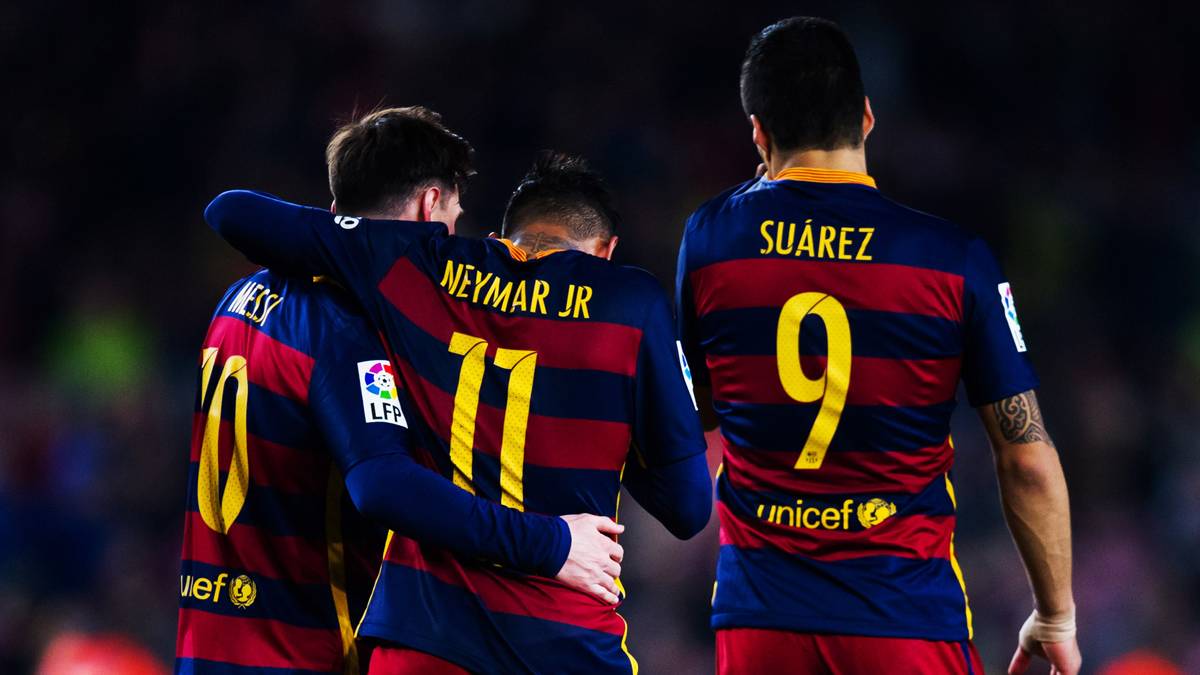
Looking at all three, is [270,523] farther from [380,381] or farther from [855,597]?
[855,597]


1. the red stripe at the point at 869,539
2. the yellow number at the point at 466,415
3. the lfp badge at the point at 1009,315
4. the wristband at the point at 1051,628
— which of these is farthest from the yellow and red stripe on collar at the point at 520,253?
the wristband at the point at 1051,628

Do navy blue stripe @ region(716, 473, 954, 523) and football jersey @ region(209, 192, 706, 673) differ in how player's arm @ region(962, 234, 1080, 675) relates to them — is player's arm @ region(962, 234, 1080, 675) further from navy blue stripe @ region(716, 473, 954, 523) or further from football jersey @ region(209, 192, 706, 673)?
football jersey @ region(209, 192, 706, 673)

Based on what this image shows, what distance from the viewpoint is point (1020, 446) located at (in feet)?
10.5

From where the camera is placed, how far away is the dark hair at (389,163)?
11.1 ft

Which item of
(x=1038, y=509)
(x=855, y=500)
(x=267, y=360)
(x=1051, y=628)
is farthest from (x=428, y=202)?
(x=1051, y=628)

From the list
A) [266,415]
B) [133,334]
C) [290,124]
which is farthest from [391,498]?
[290,124]

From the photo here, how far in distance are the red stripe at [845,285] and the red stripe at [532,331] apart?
35cm

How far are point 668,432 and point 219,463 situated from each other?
1.02 m

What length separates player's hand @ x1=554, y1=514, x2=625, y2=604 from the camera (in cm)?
293

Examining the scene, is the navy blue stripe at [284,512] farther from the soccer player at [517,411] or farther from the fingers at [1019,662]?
the fingers at [1019,662]

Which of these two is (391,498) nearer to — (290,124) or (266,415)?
(266,415)

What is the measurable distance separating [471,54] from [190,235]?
2.49m

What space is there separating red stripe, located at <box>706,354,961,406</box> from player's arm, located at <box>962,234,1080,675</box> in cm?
7

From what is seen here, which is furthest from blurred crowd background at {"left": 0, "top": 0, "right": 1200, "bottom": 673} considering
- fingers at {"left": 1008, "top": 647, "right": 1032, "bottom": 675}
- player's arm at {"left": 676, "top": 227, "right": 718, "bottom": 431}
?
player's arm at {"left": 676, "top": 227, "right": 718, "bottom": 431}
